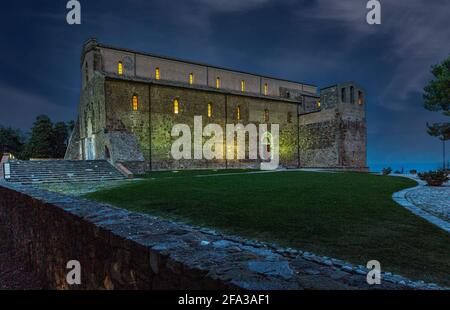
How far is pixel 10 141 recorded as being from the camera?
43500 mm

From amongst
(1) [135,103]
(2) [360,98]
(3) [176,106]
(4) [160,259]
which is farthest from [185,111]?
(4) [160,259]

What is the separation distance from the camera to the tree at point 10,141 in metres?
42.5

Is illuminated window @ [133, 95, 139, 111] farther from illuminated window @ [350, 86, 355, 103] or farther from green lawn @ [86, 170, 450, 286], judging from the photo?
illuminated window @ [350, 86, 355, 103]

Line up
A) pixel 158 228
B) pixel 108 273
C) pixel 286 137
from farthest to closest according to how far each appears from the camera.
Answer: pixel 286 137, pixel 158 228, pixel 108 273

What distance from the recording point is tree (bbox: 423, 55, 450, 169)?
957 inches

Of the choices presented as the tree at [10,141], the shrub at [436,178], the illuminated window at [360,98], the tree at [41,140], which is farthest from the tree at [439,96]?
the tree at [10,141]

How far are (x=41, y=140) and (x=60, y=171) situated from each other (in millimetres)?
24600

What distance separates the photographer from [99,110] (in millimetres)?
24266

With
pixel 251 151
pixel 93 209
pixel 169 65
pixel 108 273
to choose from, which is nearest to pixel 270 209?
pixel 93 209

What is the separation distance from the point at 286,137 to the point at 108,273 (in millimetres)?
32494

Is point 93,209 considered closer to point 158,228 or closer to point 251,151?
point 158,228

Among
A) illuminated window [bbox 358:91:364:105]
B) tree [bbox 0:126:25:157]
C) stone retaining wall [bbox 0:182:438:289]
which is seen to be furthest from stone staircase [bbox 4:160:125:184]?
tree [bbox 0:126:25:157]

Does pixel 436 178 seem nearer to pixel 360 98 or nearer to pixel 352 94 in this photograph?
pixel 352 94

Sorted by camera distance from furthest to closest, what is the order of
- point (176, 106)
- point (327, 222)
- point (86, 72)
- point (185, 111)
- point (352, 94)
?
point (352, 94) → point (185, 111) → point (86, 72) → point (176, 106) → point (327, 222)
